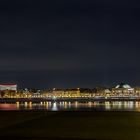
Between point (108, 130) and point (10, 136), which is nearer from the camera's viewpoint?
point (10, 136)

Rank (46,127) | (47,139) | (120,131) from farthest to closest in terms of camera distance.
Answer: (46,127) → (120,131) → (47,139)

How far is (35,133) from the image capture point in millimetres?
40781

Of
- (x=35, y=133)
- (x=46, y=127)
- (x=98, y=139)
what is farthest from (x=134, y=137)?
(x=46, y=127)

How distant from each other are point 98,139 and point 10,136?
23.3ft

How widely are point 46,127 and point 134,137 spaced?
41.9 ft

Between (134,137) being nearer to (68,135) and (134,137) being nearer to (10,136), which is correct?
(68,135)

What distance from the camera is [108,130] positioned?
141 ft

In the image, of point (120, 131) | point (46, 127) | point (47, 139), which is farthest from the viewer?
point (46, 127)

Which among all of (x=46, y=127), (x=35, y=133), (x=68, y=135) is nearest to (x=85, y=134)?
(x=68, y=135)

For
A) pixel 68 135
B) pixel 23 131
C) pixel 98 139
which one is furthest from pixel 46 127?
pixel 98 139

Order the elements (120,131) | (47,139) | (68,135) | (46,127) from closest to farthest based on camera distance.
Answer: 1. (47,139)
2. (68,135)
3. (120,131)
4. (46,127)

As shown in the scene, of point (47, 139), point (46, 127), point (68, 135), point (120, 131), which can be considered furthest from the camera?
point (46, 127)

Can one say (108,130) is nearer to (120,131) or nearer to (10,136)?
(120,131)

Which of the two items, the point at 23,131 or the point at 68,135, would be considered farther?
the point at 23,131
